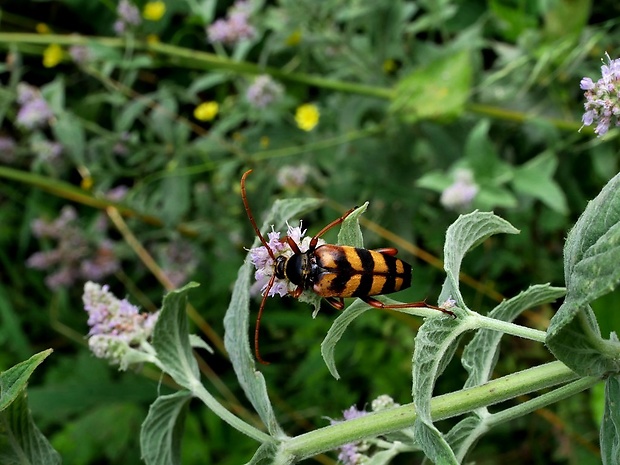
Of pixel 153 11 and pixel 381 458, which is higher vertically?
pixel 153 11

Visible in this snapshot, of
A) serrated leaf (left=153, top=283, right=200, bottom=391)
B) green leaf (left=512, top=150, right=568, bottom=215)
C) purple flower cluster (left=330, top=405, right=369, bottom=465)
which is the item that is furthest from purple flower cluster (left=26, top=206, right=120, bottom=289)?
purple flower cluster (left=330, top=405, right=369, bottom=465)

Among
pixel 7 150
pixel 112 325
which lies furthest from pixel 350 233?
pixel 7 150

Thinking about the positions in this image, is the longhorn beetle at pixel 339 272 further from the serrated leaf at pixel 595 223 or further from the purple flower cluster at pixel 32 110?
the purple flower cluster at pixel 32 110

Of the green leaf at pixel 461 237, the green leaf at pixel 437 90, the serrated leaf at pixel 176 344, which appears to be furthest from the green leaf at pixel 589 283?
the green leaf at pixel 437 90

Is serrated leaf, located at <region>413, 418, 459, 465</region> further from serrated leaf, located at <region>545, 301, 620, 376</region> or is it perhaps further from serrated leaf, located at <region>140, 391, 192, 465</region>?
serrated leaf, located at <region>140, 391, 192, 465</region>

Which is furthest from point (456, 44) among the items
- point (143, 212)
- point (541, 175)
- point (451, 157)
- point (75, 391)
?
point (75, 391)

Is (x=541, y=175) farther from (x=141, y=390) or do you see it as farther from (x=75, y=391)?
(x=75, y=391)

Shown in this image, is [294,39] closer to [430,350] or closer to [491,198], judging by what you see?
[491,198]
